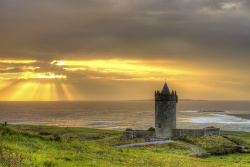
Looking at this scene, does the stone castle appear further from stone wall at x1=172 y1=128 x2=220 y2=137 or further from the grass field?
the grass field

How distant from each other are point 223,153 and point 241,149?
487 centimetres

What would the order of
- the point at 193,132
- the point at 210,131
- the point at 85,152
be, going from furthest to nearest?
the point at 210,131 < the point at 193,132 < the point at 85,152

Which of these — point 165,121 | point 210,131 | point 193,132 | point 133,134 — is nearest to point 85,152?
point 133,134

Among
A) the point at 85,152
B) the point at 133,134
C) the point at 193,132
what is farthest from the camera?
the point at 193,132

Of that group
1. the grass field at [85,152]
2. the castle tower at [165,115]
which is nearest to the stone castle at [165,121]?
the castle tower at [165,115]

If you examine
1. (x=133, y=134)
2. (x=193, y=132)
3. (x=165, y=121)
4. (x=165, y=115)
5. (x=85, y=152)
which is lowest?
(x=133, y=134)

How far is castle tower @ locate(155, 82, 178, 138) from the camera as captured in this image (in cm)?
4975

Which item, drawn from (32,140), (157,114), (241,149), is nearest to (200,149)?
(241,149)

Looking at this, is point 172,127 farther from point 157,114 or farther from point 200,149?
point 200,149

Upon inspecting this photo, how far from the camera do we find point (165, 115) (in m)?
50.0

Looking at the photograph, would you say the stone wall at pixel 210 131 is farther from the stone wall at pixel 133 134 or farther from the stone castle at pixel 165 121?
the stone wall at pixel 133 134

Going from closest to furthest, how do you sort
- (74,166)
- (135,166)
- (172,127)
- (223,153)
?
1. (74,166)
2. (135,166)
3. (223,153)
4. (172,127)

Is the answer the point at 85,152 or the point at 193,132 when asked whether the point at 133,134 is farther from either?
the point at 85,152

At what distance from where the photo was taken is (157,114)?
50.6 metres
